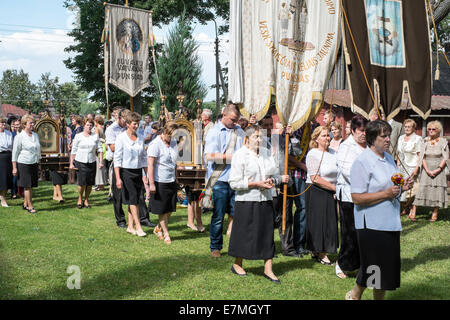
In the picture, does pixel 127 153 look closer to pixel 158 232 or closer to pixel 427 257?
pixel 158 232

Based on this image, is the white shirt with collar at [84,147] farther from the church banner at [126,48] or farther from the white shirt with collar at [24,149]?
the church banner at [126,48]

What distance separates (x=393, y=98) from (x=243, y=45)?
2.32 metres

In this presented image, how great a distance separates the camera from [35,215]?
10.2 metres

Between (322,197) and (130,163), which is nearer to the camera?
(322,197)

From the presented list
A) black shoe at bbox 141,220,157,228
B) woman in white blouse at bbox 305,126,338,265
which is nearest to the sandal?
black shoe at bbox 141,220,157,228

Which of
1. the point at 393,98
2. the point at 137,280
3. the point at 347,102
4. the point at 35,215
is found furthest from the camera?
the point at 347,102

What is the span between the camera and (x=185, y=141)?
10539 millimetres

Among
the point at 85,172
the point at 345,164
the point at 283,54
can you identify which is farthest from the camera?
the point at 85,172

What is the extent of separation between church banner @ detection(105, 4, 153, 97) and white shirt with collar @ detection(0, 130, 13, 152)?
2.67 m

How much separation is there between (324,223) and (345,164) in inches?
40.6

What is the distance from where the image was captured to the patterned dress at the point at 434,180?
10.2 m

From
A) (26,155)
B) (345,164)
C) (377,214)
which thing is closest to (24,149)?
(26,155)
